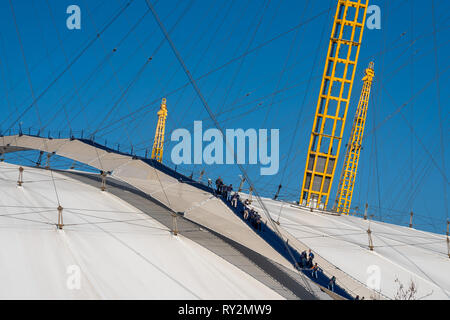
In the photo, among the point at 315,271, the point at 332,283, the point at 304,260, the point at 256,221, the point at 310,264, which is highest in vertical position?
the point at 256,221

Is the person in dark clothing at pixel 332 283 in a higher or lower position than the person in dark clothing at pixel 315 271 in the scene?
lower

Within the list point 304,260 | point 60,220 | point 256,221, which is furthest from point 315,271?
point 60,220

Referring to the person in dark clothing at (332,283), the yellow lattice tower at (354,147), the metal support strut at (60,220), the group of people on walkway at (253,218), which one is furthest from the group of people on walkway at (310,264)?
the yellow lattice tower at (354,147)

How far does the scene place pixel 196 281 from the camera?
2197 cm

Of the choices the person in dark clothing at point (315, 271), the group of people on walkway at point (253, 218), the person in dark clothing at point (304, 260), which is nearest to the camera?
the person in dark clothing at point (315, 271)

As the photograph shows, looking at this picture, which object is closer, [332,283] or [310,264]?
[332,283]

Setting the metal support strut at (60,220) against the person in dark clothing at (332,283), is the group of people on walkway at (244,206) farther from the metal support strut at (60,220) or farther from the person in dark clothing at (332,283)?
the metal support strut at (60,220)

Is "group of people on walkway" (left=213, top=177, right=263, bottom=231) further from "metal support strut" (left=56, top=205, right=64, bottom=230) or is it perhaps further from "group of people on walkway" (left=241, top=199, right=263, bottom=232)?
"metal support strut" (left=56, top=205, right=64, bottom=230)

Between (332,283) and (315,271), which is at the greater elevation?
(315,271)

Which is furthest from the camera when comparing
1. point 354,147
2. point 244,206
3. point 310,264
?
point 354,147

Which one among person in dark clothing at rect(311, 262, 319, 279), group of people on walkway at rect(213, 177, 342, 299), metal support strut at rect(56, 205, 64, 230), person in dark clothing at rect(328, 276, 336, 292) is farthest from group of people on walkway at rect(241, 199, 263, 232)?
metal support strut at rect(56, 205, 64, 230)

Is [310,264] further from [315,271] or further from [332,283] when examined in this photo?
[332,283]

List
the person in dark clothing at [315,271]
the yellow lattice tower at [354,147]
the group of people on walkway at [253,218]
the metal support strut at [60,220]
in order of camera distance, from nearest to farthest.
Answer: the metal support strut at [60,220], the person in dark clothing at [315,271], the group of people on walkway at [253,218], the yellow lattice tower at [354,147]

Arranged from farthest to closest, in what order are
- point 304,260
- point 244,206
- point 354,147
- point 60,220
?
1. point 354,147
2. point 244,206
3. point 304,260
4. point 60,220
